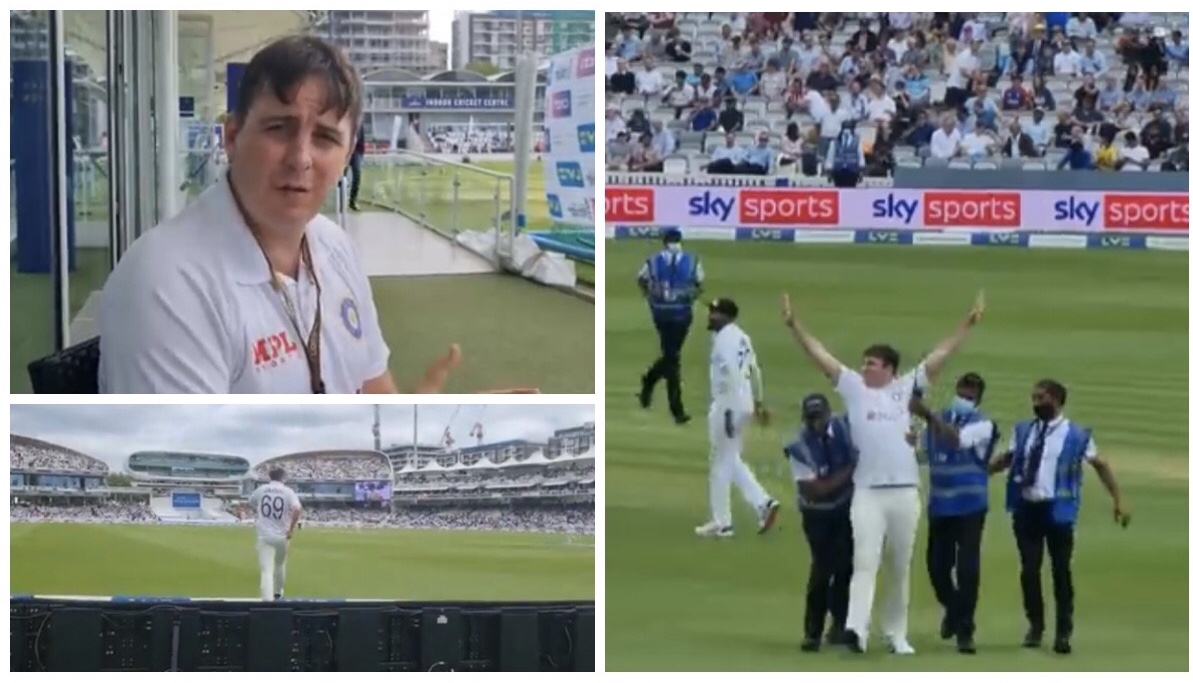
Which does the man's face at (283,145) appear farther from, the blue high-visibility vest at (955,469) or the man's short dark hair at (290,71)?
the blue high-visibility vest at (955,469)

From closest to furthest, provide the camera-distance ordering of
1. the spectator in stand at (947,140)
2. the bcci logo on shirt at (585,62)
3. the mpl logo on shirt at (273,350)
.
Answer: the mpl logo on shirt at (273,350) < the bcci logo on shirt at (585,62) < the spectator in stand at (947,140)

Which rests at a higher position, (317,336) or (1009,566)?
(317,336)

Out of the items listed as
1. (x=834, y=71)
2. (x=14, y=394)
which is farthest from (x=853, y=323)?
(x=14, y=394)

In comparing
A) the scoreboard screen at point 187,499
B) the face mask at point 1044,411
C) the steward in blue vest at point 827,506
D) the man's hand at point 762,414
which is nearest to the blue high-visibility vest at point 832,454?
the steward in blue vest at point 827,506

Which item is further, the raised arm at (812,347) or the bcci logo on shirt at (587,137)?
the raised arm at (812,347)

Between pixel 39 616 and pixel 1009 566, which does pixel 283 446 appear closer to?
pixel 39 616

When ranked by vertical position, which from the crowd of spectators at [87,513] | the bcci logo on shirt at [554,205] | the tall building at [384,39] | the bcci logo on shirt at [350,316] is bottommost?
the crowd of spectators at [87,513]
